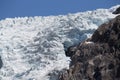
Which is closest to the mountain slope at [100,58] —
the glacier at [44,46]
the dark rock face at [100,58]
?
the dark rock face at [100,58]

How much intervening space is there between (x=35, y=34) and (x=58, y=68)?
20.6 m

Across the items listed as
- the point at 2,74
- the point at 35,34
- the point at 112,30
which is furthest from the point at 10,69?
the point at 112,30

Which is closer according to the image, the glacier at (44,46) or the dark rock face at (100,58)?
the dark rock face at (100,58)

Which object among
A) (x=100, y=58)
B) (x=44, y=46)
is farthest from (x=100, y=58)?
(x=44, y=46)

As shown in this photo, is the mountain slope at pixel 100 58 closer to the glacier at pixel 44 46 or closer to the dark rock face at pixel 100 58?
the dark rock face at pixel 100 58

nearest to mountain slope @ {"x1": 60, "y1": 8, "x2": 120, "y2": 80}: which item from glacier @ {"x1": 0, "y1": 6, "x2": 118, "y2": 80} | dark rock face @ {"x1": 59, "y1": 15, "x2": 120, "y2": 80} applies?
dark rock face @ {"x1": 59, "y1": 15, "x2": 120, "y2": 80}

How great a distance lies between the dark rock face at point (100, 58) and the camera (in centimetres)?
3662

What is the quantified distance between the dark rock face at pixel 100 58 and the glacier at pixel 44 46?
1014 cm

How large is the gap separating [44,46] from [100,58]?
80.9 feet

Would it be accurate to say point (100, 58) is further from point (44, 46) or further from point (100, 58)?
point (44, 46)

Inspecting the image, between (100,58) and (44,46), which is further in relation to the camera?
(44,46)

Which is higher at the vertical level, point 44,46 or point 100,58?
point 44,46

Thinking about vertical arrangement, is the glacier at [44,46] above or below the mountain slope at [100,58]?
above

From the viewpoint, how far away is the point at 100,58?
38000mm
